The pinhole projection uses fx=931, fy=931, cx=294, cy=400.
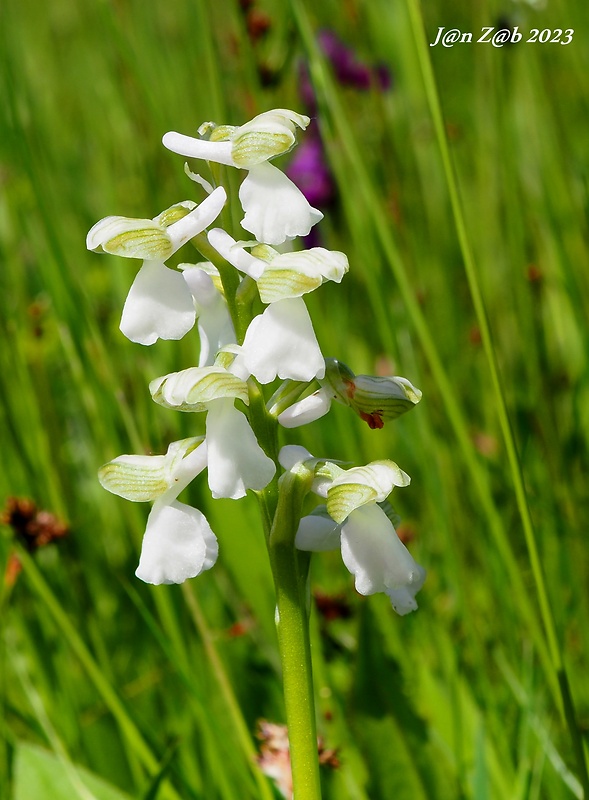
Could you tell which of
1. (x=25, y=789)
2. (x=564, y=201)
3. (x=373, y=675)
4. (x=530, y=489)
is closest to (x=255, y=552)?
(x=373, y=675)

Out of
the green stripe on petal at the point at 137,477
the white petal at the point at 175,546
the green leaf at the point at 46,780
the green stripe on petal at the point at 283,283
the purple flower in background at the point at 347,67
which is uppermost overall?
the purple flower in background at the point at 347,67

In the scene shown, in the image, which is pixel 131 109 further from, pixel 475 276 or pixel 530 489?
pixel 475 276

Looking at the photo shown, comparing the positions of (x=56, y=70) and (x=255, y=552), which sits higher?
(x=56, y=70)

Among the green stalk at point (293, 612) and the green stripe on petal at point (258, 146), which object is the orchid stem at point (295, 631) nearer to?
the green stalk at point (293, 612)

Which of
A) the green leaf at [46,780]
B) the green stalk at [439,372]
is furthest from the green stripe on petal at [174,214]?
the green leaf at [46,780]

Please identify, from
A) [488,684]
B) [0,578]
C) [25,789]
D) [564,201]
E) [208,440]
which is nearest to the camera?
[208,440]

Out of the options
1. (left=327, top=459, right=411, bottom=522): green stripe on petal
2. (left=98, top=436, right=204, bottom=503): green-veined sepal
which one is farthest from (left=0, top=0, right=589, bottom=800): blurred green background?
(left=98, top=436, right=204, bottom=503): green-veined sepal

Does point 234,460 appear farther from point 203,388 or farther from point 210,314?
point 210,314
